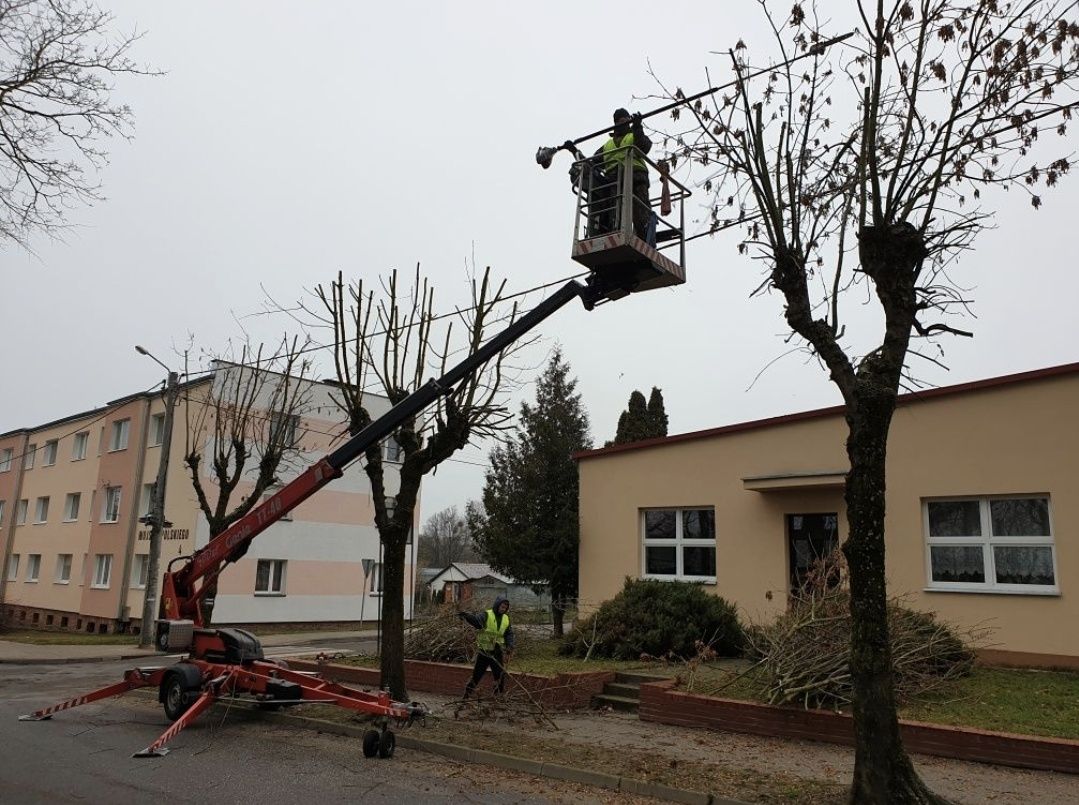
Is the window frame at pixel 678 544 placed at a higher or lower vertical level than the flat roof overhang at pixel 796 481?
lower

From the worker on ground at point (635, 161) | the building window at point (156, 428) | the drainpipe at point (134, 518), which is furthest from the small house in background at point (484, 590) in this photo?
the building window at point (156, 428)

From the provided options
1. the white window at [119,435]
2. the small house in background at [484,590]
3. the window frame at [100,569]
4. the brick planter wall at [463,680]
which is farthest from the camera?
the white window at [119,435]

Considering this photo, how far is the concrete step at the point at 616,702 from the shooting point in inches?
445

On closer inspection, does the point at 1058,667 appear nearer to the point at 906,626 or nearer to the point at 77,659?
the point at 906,626

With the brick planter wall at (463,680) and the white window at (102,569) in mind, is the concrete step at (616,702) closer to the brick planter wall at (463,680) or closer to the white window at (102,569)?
the brick planter wall at (463,680)

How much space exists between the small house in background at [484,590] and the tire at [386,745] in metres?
4.67

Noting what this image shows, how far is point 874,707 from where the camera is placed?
6410 mm

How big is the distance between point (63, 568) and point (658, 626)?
1270 inches

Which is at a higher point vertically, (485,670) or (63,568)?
(63,568)

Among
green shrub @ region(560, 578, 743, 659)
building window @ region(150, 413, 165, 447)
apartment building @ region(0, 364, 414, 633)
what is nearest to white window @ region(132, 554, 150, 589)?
apartment building @ region(0, 364, 414, 633)

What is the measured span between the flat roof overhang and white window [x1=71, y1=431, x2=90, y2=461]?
105 feet

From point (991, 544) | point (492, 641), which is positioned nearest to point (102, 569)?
point (492, 641)

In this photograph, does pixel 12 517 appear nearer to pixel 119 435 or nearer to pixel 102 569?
pixel 119 435

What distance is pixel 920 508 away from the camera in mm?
13617
